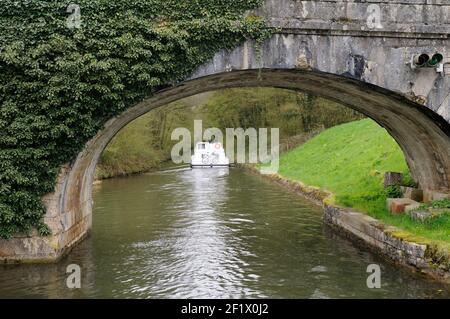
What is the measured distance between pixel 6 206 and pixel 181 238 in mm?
4767

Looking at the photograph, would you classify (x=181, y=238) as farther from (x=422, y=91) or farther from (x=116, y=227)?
(x=422, y=91)

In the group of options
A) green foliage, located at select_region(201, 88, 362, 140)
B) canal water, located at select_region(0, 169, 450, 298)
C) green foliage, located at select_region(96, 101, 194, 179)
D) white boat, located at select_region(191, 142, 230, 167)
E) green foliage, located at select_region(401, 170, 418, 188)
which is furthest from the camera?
green foliage, located at select_region(201, 88, 362, 140)

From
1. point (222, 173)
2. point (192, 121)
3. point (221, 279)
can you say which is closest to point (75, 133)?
point (221, 279)

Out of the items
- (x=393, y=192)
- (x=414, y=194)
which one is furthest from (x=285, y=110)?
(x=414, y=194)

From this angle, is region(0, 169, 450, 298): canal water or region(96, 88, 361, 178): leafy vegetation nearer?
region(0, 169, 450, 298): canal water

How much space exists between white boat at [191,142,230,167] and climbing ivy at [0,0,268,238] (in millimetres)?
27004

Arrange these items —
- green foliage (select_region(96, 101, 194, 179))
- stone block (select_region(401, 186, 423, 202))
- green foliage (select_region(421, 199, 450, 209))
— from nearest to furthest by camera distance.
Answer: green foliage (select_region(421, 199, 450, 209)) < stone block (select_region(401, 186, 423, 202)) < green foliage (select_region(96, 101, 194, 179))

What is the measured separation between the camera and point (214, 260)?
37.3 ft

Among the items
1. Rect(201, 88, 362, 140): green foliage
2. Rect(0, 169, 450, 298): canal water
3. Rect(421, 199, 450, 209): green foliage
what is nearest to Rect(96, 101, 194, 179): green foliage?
Rect(201, 88, 362, 140): green foliage

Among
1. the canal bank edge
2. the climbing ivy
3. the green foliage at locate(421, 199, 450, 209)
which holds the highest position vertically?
the climbing ivy

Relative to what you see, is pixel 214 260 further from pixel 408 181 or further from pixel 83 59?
pixel 408 181

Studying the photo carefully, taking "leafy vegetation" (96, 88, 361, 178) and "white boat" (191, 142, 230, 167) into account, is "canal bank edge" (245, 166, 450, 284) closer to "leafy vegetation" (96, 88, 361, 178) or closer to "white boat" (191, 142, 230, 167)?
"leafy vegetation" (96, 88, 361, 178)

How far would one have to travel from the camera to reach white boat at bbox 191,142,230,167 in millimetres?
37438

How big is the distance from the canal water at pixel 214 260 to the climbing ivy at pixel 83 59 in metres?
2.14
